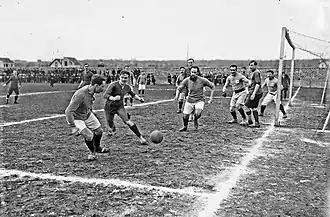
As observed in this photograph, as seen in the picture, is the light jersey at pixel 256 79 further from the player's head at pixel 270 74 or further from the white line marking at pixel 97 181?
the white line marking at pixel 97 181

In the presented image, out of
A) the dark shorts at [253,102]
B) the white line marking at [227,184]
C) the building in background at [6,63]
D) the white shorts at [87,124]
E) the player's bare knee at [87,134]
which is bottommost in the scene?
the white line marking at [227,184]

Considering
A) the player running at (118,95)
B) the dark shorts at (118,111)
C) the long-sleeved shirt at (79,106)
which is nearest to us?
the long-sleeved shirt at (79,106)

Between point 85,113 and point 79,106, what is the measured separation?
213mm

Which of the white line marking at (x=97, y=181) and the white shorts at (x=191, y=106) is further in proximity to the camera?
the white shorts at (x=191, y=106)

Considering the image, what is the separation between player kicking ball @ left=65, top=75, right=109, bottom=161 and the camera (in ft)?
22.7

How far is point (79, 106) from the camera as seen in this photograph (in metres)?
7.12

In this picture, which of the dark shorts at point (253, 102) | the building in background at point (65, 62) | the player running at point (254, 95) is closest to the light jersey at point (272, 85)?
the player running at point (254, 95)

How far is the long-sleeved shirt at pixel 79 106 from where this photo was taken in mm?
6873

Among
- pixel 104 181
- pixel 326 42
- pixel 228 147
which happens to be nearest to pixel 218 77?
pixel 326 42

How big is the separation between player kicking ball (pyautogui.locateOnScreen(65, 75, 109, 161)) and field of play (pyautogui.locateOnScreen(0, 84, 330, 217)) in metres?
0.53

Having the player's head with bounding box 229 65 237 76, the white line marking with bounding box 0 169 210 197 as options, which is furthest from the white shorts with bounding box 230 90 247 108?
the white line marking with bounding box 0 169 210 197

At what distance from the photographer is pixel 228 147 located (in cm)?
866

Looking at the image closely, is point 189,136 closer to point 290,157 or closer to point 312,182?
point 290,157

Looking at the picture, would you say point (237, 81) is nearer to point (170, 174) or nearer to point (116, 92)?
point (116, 92)
